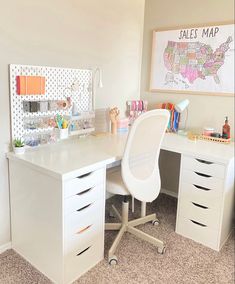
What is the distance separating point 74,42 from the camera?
7.54 ft

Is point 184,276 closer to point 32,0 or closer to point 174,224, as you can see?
point 174,224

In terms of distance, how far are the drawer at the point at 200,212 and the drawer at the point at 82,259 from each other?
745 millimetres

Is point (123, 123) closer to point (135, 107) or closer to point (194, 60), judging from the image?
point (135, 107)

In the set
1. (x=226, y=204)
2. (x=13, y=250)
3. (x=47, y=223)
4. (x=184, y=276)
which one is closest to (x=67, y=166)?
(x=47, y=223)

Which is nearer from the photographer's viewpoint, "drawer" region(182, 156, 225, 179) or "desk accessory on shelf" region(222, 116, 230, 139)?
"drawer" region(182, 156, 225, 179)

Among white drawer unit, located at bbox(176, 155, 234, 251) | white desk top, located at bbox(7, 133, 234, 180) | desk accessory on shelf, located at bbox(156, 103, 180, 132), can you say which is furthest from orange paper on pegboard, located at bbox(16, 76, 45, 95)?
desk accessory on shelf, located at bbox(156, 103, 180, 132)

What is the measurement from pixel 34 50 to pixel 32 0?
0.33 meters

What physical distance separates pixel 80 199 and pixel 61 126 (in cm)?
72

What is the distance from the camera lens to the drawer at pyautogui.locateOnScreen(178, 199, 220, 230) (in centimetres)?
213

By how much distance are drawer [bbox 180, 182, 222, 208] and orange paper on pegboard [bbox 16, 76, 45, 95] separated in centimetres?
133

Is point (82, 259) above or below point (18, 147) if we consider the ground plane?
below

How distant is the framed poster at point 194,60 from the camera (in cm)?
248

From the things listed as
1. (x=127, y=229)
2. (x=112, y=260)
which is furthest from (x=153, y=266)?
(x=127, y=229)

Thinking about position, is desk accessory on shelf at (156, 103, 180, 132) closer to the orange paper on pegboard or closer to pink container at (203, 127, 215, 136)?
pink container at (203, 127, 215, 136)
